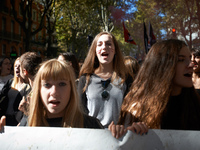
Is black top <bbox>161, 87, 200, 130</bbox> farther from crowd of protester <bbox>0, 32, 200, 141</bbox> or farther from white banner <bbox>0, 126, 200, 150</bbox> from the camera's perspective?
white banner <bbox>0, 126, 200, 150</bbox>

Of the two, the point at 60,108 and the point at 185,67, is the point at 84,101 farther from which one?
the point at 185,67

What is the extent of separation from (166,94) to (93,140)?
0.70m

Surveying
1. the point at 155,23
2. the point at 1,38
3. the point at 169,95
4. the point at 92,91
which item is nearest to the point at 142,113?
the point at 169,95

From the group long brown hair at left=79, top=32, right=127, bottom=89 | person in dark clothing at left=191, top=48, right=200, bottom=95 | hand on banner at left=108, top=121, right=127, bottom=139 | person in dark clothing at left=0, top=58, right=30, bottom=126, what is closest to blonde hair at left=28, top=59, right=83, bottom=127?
hand on banner at left=108, top=121, right=127, bottom=139

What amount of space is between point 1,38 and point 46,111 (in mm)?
35184

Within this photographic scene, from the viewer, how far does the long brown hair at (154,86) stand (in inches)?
73.5

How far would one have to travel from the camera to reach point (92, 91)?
9.02ft

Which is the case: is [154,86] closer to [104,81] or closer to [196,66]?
[104,81]

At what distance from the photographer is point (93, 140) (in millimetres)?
1489

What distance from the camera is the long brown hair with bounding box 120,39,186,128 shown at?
6.13 feet

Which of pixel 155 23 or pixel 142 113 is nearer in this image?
pixel 142 113

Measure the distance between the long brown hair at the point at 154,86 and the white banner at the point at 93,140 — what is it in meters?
0.36

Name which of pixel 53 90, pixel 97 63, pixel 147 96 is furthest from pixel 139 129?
pixel 97 63

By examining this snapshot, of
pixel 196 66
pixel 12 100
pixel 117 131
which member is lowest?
pixel 12 100
